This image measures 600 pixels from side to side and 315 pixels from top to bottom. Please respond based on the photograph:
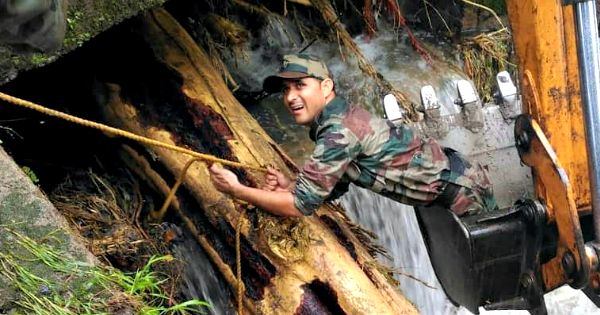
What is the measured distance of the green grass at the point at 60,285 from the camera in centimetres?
262

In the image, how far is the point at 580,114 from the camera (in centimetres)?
362

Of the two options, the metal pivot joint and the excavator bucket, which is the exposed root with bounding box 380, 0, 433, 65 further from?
the metal pivot joint

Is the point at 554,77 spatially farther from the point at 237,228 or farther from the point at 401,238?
the point at 401,238

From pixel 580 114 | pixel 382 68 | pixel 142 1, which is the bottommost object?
pixel 382 68

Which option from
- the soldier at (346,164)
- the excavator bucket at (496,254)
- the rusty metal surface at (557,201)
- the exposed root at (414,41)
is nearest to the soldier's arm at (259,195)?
the soldier at (346,164)

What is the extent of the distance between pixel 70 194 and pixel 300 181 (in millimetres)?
1345

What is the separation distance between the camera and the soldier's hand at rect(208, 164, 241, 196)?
354 centimetres

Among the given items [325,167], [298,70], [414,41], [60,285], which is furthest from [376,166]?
[414,41]

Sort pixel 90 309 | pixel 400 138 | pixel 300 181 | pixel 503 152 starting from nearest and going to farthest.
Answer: pixel 90 309 < pixel 300 181 < pixel 400 138 < pixel 503 152

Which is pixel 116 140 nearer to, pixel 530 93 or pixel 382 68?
pixel 530 93

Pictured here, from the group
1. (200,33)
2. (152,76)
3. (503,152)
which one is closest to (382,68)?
(503,152)

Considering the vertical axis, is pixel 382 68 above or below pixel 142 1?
below

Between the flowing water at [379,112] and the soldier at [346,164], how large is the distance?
2.05 ft

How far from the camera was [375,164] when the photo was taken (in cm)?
372
